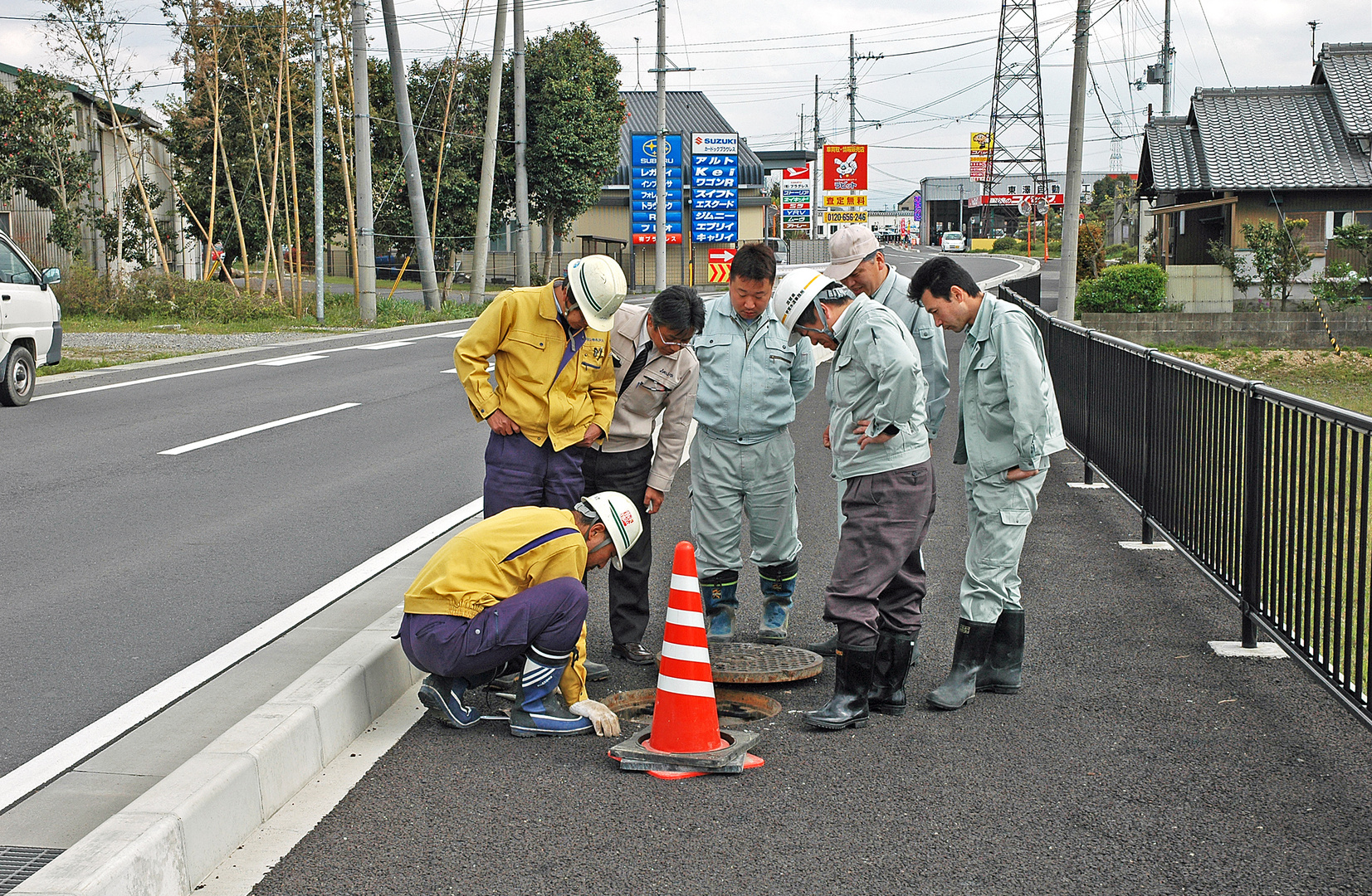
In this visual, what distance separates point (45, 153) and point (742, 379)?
2664 cm

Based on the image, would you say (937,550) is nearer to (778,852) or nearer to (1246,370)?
(778,852)

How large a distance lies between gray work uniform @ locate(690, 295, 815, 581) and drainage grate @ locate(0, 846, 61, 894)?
3.02 meters

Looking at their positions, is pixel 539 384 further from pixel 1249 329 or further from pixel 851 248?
pixel 1249 329

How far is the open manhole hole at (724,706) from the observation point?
488 centimetres

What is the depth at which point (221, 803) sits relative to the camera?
356 centimetres

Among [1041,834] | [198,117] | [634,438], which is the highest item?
[198,117]

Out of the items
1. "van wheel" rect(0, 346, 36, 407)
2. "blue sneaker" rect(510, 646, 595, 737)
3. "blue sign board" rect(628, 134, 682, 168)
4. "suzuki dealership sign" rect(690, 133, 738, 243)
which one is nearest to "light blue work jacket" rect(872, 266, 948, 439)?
"blue sneaker" rect(510, 646, 595, 737)

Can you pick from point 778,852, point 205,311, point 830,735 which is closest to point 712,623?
point 830,735

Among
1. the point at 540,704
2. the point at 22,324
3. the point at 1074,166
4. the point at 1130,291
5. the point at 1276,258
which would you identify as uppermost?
the point at 1074,166

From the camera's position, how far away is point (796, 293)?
187 inches

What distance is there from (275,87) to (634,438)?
2705 centimetres

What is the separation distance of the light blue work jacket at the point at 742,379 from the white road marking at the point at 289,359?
46.5 ft

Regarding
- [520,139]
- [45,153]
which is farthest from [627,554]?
[520,139]

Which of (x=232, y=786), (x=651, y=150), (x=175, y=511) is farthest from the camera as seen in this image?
(x=651, y=150)
